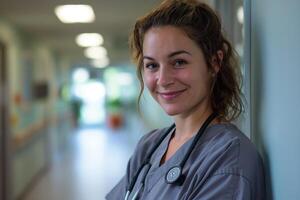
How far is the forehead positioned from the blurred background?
20cm

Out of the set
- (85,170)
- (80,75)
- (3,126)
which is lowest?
(85,170)

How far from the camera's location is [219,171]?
0.96 metres

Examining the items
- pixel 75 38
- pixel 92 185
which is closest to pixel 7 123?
pixel 92 185

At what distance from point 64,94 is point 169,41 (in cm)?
974

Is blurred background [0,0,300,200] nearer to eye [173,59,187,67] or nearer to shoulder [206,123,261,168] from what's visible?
shoulder [206,123,261,168]

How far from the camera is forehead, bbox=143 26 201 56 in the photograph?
1.12 metres

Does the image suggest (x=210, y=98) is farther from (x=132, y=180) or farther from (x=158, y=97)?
(x=132, y=180)

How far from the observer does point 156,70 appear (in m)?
1.19

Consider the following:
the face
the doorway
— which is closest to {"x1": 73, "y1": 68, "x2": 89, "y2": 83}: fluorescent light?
the doorway

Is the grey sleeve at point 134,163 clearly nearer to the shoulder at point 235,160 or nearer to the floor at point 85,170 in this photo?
the shoulder at point 235,160

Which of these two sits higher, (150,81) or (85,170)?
(150,81)

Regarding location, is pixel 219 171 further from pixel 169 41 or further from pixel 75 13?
pixel 75 13

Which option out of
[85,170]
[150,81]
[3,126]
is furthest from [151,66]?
[85,170]

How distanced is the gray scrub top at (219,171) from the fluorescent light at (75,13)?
2.86m
